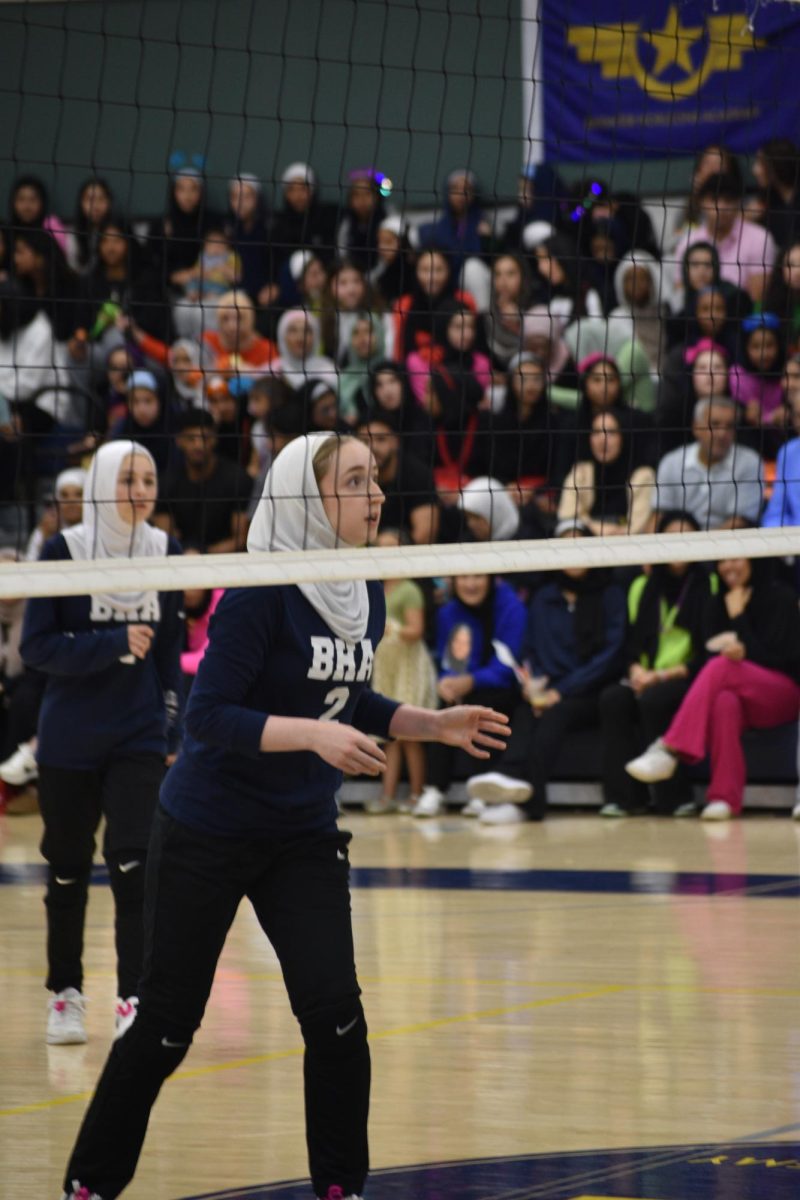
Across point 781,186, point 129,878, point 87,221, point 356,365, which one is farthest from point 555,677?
point 129,878

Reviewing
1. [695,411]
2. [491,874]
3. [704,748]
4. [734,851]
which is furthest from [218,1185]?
[695,411]

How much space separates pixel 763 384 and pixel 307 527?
825 centimetres

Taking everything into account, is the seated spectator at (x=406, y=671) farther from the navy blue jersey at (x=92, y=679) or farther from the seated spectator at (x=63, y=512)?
the navy blue jersey at (x=92, y=679)

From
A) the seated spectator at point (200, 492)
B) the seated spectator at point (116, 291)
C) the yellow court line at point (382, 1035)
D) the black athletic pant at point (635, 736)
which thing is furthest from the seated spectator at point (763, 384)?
the yellow court line at point (382, 1035)

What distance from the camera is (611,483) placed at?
11.7m

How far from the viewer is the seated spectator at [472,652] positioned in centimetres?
1205

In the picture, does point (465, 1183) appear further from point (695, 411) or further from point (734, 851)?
point (695, 411)

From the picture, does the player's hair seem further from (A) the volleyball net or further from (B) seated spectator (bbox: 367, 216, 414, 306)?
(B) seated spectator (bbox: 367, 216, 414, 306)

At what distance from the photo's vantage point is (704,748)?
11477 millimetres

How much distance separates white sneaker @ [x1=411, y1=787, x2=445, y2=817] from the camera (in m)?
12.0

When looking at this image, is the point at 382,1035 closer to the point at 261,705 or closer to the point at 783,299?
the point at 261,705

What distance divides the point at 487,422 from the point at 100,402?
352cm

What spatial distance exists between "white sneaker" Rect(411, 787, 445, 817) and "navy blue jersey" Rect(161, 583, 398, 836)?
313 inches

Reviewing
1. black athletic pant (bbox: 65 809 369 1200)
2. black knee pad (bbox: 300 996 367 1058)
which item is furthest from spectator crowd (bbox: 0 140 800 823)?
black knee pad (bbox: 300 996 367 1058)
